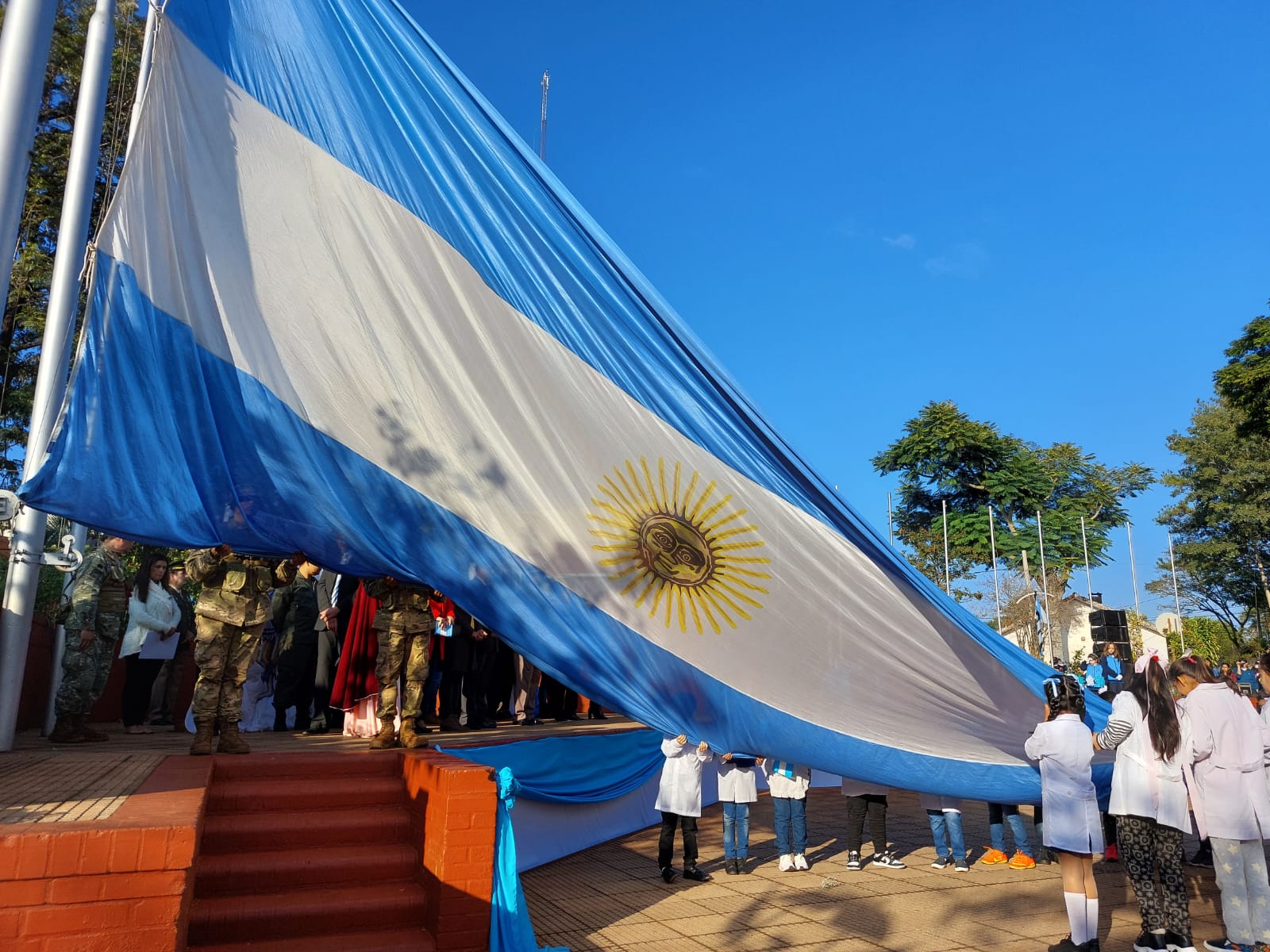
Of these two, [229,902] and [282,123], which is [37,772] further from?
[282,123]

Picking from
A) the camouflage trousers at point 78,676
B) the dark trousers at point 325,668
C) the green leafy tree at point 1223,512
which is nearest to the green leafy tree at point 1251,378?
the green leafy tree at point 1223,512

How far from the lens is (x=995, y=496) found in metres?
51.1

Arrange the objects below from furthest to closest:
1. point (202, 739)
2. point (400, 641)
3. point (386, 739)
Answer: point (400, 641) < point (386, 739) < point (202, 739)

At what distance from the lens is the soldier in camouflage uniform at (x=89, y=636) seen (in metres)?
7.48

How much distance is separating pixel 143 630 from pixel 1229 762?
899 cm

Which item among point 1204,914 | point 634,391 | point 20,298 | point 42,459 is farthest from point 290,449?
point 20,298

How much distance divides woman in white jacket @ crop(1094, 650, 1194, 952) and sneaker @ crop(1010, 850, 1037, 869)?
2.74m

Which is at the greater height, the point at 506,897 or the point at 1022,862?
the point at 506,897

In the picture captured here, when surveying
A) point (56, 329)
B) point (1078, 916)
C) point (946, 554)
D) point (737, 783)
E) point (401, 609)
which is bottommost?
point (1078, 916)

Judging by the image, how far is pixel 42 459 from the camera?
4.84m

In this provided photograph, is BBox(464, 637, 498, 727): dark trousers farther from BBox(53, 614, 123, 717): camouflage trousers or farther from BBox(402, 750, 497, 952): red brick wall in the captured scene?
BBox(402, 750, 497, 952): red brick wall

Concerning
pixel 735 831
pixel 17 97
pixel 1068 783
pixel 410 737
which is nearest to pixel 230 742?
pixel 410 737

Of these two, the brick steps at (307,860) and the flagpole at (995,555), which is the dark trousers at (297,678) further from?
the flagpole at (995,555)

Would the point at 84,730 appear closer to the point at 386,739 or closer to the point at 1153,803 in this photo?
the point at 386,739
